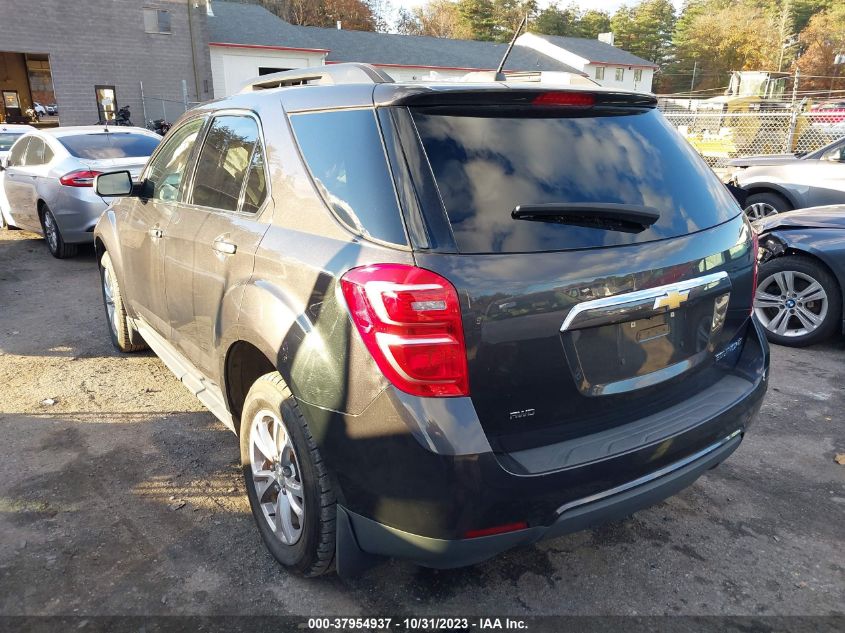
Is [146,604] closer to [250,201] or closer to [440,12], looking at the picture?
[250,201]

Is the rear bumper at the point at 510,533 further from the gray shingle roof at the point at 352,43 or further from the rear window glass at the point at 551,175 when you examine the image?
the gray shingle roof at the point at 352,43

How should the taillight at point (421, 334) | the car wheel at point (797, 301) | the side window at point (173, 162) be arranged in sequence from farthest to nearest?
the car wheel at point (797, 301) → the side window at point (173, 162) → the taillight at point (421, 334)

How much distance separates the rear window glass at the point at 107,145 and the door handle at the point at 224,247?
245 inches

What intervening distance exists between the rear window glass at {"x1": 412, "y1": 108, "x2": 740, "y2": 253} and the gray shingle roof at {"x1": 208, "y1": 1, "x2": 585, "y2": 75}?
98.1ft

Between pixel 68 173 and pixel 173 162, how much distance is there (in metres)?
5.02

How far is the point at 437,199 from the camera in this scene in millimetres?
2010

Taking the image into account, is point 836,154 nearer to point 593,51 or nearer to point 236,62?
point 236,62

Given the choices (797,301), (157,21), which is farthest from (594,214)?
(157,21)

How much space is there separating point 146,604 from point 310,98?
2101 millimetres

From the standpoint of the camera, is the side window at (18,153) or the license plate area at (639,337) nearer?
the license plate area at (639,337)

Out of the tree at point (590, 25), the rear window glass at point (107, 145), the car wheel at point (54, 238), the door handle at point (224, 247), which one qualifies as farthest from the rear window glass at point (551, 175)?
the tree at point (590, 25)

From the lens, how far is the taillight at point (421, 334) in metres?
1.90

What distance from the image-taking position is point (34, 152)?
8.73 m

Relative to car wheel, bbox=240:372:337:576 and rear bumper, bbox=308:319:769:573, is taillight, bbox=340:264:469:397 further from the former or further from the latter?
car wheel, bbox=240:372:337:576
